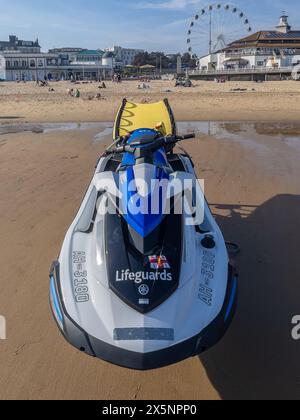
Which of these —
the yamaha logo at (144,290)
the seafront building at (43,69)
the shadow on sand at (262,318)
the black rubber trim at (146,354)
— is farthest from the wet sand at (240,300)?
the seafront building at (43,69)

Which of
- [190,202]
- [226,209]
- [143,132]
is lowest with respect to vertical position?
[226,209]

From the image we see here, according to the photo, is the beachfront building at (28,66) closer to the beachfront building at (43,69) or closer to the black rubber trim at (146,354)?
the beachfront building at (43,69)

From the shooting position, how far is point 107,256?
107 inches

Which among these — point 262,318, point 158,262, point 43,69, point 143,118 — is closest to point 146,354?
point 158,262

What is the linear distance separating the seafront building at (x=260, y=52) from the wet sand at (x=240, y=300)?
65297 millimetres

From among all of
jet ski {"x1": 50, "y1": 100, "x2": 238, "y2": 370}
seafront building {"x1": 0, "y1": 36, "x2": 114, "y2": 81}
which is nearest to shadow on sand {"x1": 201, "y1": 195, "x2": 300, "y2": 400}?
jet ski {"x1": 50, "y1": 100, "x2": 238, "y2": 370}

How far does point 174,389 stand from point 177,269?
3.22ft

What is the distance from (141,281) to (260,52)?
256ft

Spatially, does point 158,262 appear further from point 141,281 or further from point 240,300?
point 240,300

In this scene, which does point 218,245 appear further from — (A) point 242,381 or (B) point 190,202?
(A) point 242,381

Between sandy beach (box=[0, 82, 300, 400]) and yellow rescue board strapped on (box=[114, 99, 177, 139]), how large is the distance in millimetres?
1387

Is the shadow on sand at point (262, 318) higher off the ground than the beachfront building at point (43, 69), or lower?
lower

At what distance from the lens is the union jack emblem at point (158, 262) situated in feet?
8.68

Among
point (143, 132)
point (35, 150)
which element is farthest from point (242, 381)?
point (35, 150)
